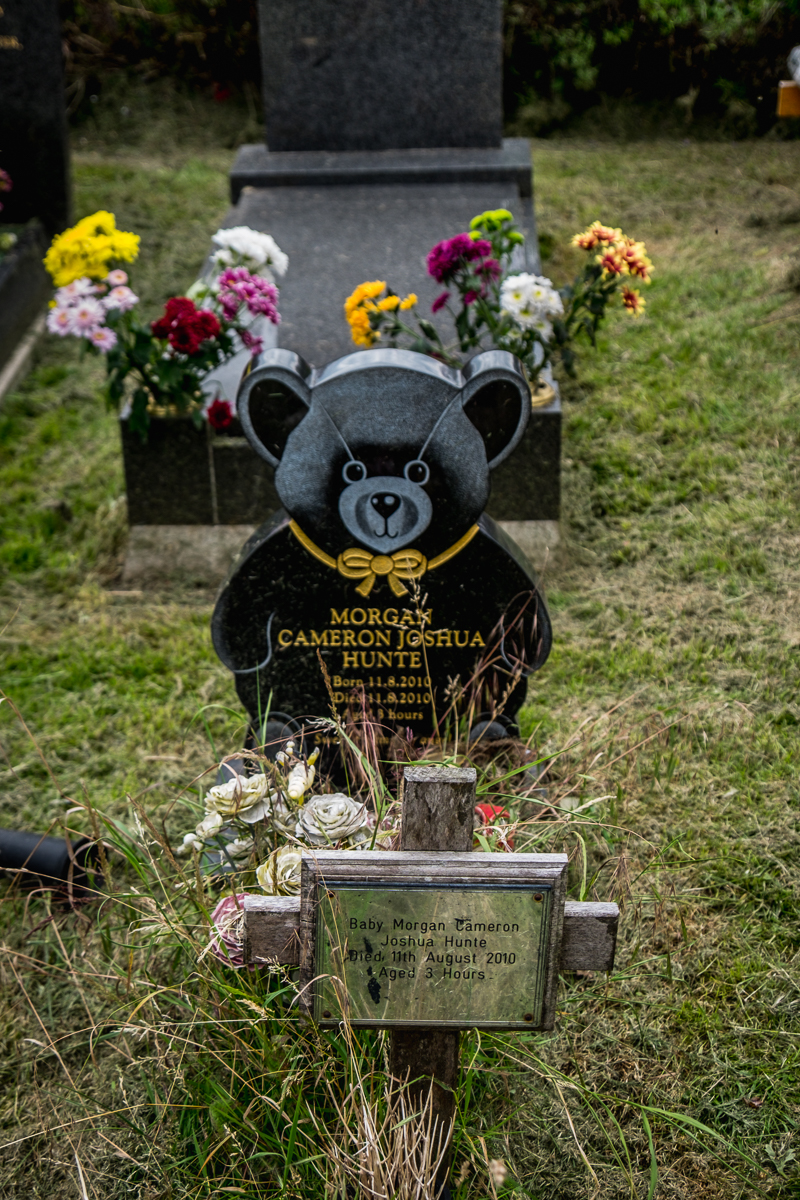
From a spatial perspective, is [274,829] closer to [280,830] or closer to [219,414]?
[280,830]

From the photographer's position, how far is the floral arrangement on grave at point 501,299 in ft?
13.3

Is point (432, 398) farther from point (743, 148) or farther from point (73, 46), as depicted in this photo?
point (73, 46)

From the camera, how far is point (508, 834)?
2238 mm

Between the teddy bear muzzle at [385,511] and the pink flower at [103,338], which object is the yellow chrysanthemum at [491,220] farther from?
the teddy bear muzzle at [385,511]

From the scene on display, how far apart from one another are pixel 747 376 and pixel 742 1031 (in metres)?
3.31

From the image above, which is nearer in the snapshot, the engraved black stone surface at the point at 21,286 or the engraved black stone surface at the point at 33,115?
the engraved black stone surface at the point at 21,286

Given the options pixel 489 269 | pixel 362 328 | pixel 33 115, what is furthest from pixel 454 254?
pixel 33 115

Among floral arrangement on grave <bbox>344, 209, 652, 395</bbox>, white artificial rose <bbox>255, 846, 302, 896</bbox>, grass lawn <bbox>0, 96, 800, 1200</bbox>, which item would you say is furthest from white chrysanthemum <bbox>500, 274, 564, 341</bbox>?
white artificial rose <bbox>255, 846, 302, 896</bbox>

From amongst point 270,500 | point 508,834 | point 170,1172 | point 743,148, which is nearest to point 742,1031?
point 508,834

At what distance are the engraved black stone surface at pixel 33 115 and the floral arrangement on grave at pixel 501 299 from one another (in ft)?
9.79

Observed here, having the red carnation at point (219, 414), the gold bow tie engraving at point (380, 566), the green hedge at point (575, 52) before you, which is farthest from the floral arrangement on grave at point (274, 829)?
the green hedge at point (575, 52)

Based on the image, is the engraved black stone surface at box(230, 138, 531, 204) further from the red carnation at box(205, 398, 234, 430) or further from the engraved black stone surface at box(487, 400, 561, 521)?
the red carnation at box(205, 398, 234, 430)

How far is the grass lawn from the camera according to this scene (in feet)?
7.29

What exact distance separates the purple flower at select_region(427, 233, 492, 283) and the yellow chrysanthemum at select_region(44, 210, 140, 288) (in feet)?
3.59
